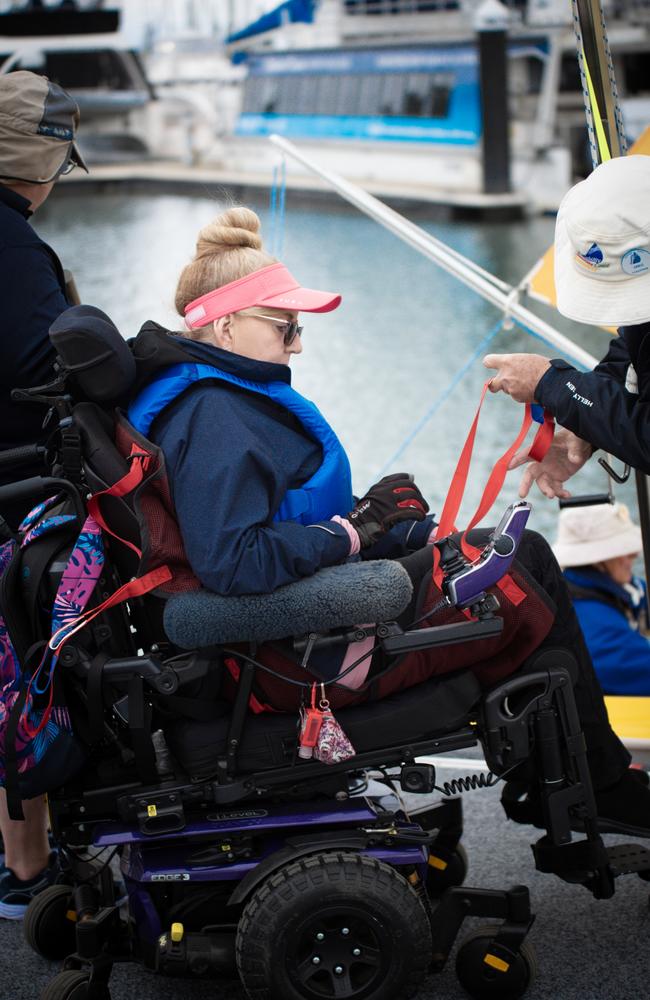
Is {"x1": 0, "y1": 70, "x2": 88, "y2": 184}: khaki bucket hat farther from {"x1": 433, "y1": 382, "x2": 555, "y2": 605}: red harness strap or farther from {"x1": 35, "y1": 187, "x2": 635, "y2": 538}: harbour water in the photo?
{"x1": 433, "y1": 382, "x2": 555, "y2": 605}: red harness strap

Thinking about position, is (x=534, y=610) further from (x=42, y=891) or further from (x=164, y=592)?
Answer: (x=42, y=891)

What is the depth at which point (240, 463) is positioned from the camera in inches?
81.1

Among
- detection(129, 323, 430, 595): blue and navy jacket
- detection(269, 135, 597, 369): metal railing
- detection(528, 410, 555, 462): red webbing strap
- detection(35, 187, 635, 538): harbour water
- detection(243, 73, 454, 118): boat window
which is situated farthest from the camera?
detection(243, 73, 454, 118): boat window

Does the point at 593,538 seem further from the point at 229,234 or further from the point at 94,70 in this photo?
the point at 94,70

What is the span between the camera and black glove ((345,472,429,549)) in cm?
222

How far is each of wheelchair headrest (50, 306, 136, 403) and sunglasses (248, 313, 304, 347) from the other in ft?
0.88

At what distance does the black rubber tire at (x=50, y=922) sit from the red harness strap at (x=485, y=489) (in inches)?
39.8

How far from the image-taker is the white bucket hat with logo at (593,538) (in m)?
3.51

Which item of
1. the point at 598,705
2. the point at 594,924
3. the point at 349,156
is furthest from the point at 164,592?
the point at 349,156

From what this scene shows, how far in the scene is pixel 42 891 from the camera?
250 centimetres

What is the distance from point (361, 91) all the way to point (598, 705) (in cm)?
3842

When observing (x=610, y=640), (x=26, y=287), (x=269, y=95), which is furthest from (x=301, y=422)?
(x=269, y=95)

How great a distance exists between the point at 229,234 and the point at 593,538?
1.66 metres

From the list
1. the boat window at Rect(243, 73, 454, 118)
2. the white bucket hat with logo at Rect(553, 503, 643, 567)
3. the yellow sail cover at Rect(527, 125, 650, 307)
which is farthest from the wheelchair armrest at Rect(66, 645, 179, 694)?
the boat window at Rect(243, 73, 454, 118)
